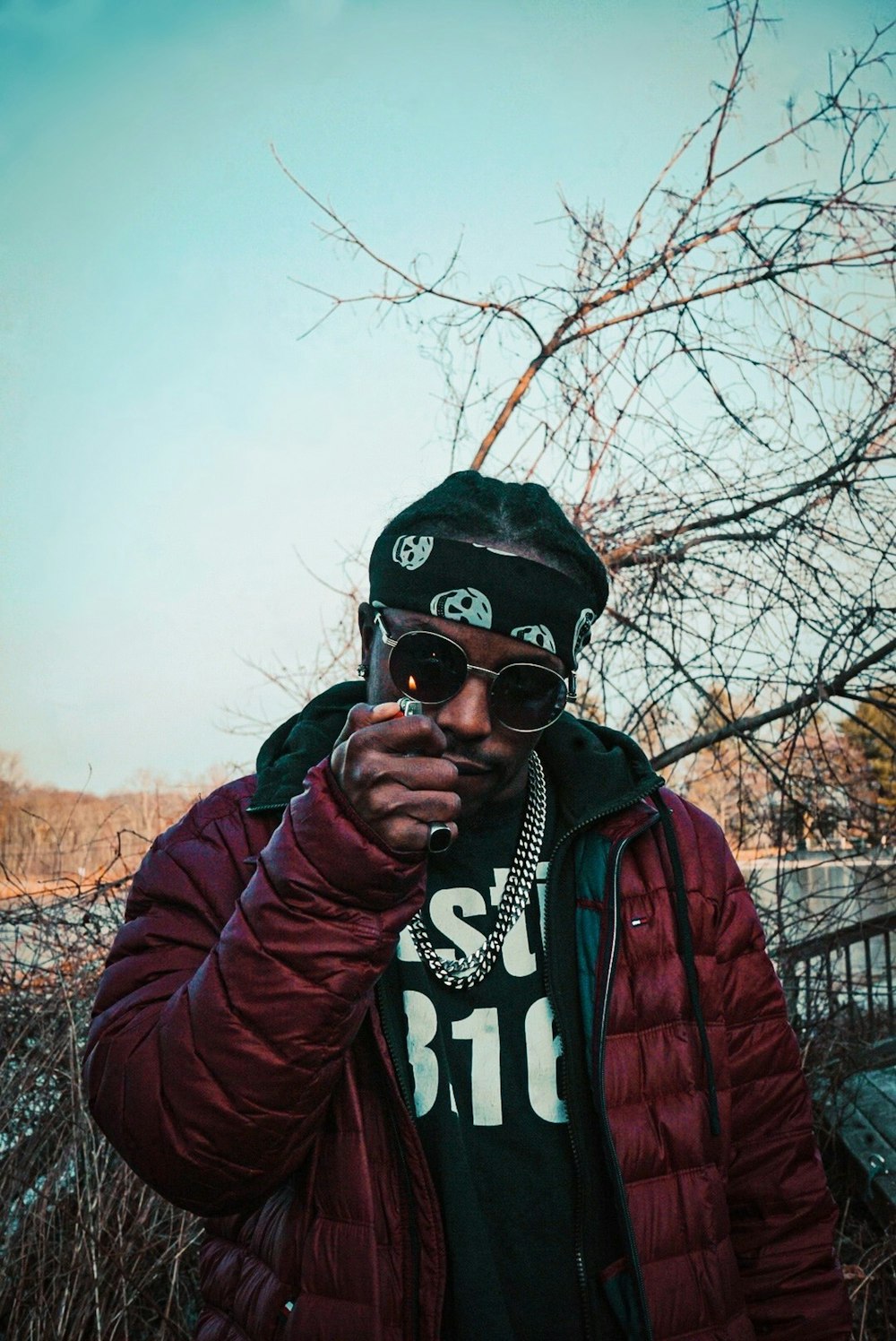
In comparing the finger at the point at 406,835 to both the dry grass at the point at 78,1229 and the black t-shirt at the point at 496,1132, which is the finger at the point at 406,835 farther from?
the dry grass at the point at 78,1229

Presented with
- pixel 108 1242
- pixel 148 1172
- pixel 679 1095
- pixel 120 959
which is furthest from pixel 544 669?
pixel 108 1242

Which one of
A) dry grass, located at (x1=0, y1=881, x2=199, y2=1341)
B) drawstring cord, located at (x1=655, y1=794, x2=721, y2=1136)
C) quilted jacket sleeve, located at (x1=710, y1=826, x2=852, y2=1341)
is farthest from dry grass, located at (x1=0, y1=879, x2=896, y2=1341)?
drawstring cord, located at (x1=655, y1=794, x2=721, y2=1136)

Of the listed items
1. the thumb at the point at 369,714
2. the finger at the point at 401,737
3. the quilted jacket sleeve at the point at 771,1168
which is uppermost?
the thumb at the point at 369,714

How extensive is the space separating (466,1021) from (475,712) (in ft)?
1.75

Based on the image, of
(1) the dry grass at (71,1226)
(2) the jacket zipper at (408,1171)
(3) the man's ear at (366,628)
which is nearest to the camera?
(2) the jacket zipper at (408,1171)

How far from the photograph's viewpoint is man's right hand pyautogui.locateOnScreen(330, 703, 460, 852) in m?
1.23

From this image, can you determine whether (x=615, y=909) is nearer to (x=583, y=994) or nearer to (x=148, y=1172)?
(x=583, y=994)

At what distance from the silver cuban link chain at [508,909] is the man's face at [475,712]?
111 mm

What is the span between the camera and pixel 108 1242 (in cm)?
271

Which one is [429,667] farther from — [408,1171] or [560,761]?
[408,1171]

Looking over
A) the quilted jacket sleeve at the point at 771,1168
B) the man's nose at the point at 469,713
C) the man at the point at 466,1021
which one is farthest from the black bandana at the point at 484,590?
the quilted jacket sleeve at the point at 771,1168

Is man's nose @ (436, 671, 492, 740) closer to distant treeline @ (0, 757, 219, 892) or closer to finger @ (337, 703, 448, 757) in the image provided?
finger @ (337, 703, 448, 757)

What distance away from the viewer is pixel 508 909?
1728mm

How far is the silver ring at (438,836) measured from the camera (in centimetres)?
124
